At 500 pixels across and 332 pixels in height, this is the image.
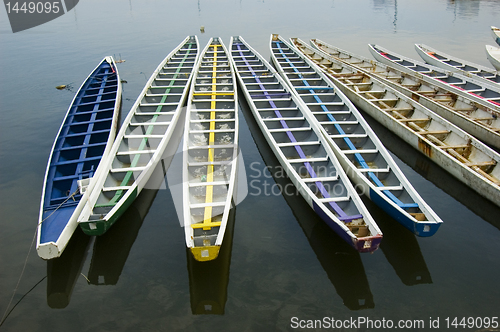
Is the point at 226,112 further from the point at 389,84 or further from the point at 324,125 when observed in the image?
the point at 389,84

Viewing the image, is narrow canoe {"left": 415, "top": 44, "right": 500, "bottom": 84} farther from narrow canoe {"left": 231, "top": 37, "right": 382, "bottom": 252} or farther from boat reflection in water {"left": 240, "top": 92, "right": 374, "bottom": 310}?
boat reflection in water {"left": 240, "top": 92, "right": 374, "bottom": 310}

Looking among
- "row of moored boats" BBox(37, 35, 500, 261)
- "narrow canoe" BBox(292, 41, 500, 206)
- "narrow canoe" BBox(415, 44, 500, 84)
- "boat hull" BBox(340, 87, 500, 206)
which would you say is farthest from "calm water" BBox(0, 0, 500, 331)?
"narrow canoe" BBox(415, 44, 500, 84)

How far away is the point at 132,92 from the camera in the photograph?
2303cm

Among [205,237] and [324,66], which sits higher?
[324,66]

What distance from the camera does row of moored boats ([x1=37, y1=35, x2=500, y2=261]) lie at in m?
10.2

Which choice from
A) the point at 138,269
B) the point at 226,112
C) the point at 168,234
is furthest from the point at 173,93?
the point at 138,269

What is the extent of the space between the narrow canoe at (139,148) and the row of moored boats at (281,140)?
49 mm

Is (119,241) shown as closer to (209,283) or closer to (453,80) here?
(209,283)

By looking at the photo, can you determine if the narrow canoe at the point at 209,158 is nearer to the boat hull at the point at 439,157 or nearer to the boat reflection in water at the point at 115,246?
the boat reflection in water at the point at 115,246

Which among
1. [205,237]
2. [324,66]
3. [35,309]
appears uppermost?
[324,66]

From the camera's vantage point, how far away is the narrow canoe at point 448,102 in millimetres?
15468

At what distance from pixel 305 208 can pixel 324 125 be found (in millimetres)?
4922
